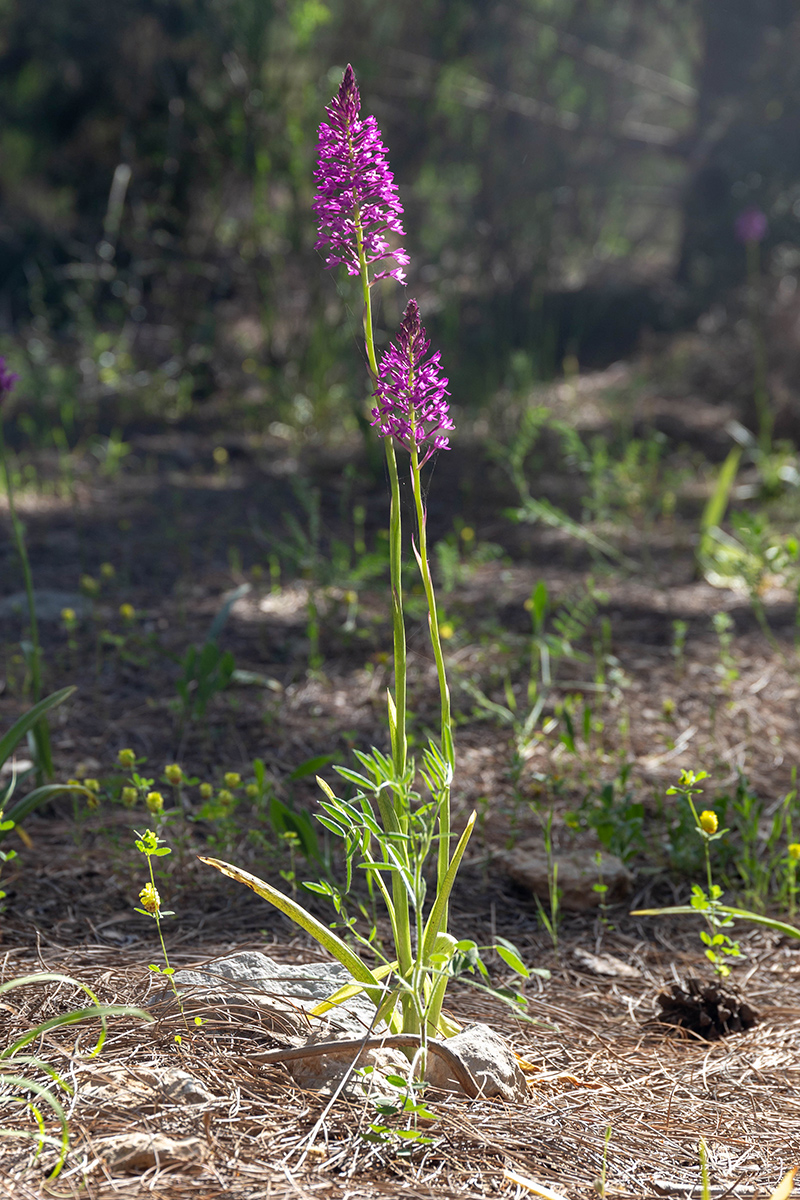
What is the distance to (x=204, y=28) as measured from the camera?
5750 millimetres

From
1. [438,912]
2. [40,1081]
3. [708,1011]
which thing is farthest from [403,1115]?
[708,1011]

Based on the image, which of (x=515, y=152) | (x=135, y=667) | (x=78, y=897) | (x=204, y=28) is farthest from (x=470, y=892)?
(x=515, y=152)

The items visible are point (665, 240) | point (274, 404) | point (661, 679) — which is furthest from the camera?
point (665, 240)

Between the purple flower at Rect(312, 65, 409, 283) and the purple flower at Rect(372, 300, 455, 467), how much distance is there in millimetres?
87

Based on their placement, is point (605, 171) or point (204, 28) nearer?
point (204, 28)

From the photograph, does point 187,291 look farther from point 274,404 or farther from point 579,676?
point 579,676

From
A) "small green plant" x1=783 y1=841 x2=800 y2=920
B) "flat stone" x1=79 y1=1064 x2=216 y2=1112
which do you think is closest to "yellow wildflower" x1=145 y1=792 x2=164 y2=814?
"flat stone" x1=79 y1=1064 x2=216 y2=1112

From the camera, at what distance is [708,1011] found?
5.53 feet

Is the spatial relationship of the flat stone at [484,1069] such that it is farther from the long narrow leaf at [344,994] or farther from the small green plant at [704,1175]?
the small green plant at [704,1175]

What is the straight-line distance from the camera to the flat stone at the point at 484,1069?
132 cm

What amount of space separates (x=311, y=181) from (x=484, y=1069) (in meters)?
5.03

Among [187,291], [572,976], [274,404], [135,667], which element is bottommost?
[572,976]

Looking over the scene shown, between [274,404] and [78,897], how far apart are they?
3.88 m

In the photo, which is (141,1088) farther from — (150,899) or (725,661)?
(725,661)
